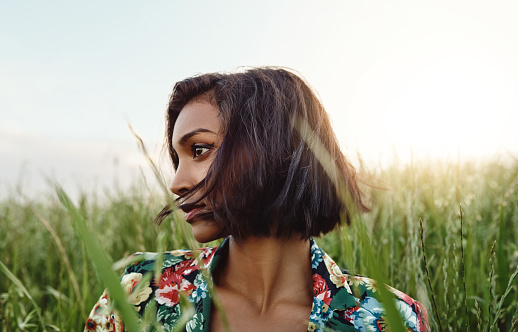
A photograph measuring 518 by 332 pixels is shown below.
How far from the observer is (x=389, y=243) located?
155 cm

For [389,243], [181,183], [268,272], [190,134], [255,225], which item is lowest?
[389,243]

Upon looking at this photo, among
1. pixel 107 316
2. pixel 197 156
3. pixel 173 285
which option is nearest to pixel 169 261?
pixel 173 285

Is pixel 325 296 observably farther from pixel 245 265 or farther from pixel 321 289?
pixel 245 265

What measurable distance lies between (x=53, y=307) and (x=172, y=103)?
3.68 feet

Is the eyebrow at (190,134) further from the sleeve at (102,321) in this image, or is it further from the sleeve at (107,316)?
the sleeve at (102,321)

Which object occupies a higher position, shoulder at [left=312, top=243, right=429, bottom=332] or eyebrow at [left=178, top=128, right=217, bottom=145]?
eyebrow at [left=178, top=128, right=217, bottom=145]

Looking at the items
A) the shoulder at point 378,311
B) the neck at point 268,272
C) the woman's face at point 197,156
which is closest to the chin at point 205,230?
the woman's face at point 197,156

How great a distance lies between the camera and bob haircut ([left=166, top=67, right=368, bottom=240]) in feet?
3.48

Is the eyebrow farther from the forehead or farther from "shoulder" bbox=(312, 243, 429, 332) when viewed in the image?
"shoulder" bbox=(312, 243, 429, 332)

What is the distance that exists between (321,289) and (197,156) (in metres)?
0.48

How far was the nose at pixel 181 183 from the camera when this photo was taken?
42.6 inches

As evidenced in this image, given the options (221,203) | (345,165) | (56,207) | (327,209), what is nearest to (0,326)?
(221,203)

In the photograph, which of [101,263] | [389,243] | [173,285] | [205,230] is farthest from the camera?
[389,243]

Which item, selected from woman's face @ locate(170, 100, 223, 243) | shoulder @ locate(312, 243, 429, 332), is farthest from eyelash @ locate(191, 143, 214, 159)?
shoulder @ locate(312, 243, 429, 332)
